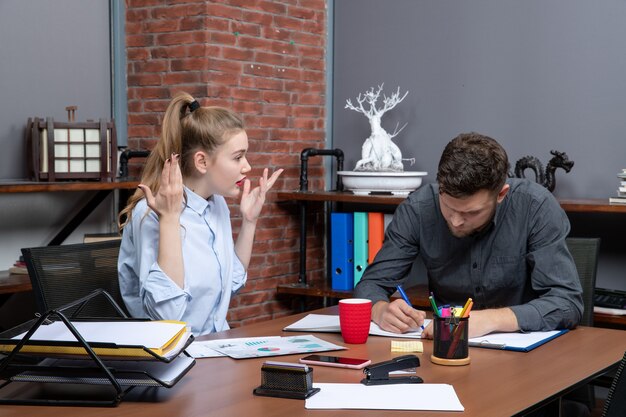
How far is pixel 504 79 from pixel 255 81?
1120 mm

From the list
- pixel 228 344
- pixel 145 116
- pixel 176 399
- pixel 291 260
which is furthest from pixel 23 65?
pixel 176 399

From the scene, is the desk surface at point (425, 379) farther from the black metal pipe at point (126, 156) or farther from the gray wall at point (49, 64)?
the gray wall at point (49, 64)

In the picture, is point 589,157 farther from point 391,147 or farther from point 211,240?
point 211,240

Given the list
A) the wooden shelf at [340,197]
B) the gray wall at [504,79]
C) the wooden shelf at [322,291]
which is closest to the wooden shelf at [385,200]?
the wooden shelf at [340,197]

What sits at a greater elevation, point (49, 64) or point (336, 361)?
point (49, 64)

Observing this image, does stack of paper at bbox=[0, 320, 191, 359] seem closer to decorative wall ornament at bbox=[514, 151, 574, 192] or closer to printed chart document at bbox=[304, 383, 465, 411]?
printed chart document at bbox=[304, 383, 465, 411]

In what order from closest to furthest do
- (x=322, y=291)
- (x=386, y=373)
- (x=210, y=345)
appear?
(x=386, y=373), (x=210, y=345), (x=322, y=291)

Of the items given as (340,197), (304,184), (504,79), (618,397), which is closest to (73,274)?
(618,397)

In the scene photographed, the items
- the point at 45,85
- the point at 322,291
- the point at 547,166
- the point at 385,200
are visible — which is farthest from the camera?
the point at 322,291

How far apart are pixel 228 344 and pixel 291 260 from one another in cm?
213

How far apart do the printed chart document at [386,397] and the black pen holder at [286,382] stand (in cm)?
2

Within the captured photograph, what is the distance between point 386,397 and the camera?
1.55 m

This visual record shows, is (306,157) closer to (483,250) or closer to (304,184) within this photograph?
(304,184)

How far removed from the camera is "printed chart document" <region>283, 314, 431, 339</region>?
2.08 meters
